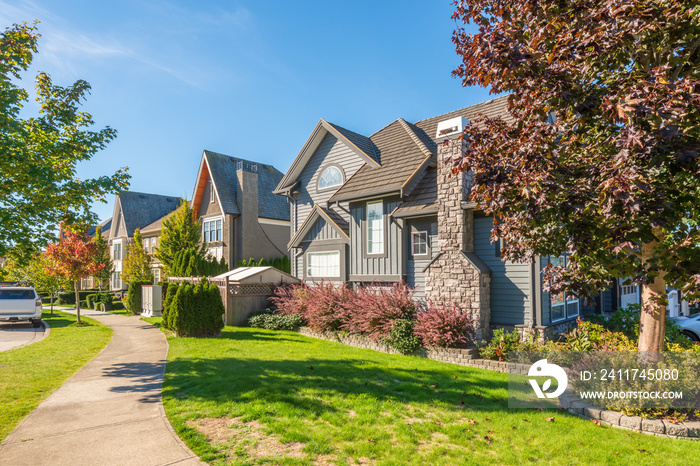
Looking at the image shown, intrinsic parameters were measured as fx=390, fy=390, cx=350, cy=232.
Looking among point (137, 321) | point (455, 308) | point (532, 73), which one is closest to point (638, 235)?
point (532, 73)

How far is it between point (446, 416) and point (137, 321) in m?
17.3

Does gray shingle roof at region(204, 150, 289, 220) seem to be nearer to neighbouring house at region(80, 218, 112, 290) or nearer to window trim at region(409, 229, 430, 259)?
window trim at region(409, 229, 430, 259)

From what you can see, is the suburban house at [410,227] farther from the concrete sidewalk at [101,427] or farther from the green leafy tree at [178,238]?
the green leafy tree at [178,238]

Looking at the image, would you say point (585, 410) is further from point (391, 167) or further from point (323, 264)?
point (323, 264)

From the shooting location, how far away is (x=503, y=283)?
12.2 meters

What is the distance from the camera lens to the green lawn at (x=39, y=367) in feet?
21.9

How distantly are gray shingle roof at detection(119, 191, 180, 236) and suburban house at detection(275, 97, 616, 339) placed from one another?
25.6m

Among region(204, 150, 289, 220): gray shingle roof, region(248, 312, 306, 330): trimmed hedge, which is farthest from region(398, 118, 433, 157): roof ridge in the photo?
region(204, 150, 289, 220): gray shingle roof

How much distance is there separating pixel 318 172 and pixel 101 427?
48.7ft

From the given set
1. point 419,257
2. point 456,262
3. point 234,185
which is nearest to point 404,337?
point 456,262

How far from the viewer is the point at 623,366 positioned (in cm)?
704

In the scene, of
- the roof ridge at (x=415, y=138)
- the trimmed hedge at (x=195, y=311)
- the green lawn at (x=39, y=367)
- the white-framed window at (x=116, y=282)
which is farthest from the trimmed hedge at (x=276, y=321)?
the white-framed window at (x=116, y=282)

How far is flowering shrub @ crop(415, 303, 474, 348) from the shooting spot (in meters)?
11.3

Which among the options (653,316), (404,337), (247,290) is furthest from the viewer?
(247,290)
